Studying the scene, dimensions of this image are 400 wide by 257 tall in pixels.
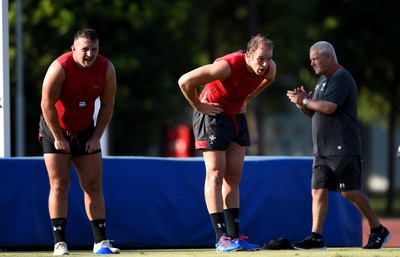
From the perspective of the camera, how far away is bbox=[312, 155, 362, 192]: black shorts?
10.8 m

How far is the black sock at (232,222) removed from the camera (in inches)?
410

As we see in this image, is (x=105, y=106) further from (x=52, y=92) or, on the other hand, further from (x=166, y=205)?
(x=166, y=205)

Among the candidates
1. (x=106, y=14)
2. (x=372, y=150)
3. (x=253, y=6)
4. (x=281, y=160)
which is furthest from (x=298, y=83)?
(x=281, y=160)

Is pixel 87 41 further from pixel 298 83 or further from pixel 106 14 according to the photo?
pixel 298 83

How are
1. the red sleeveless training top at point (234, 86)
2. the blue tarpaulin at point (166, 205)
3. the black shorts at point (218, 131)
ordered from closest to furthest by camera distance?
1. the red sleeveless training top at point (234, 86)
2. the black shorts at point (218, 131)
3. the blue tarpaulin at point (166, 205)

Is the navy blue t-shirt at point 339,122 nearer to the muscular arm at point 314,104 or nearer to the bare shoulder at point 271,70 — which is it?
the muscular arm at point 314,104

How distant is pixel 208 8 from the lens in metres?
38.2

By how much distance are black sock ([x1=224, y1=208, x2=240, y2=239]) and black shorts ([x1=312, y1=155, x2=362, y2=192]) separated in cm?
97

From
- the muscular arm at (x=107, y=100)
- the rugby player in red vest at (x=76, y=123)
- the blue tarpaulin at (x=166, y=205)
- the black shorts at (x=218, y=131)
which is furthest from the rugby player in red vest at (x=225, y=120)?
the blue tarpaulin at (x=166, y=205)

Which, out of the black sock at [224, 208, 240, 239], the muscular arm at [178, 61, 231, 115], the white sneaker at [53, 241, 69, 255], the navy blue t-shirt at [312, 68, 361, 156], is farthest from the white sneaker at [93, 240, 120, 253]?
the navy blue t-shirt at [312, 68, 361, 156]

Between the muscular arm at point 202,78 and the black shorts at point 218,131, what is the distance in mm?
114

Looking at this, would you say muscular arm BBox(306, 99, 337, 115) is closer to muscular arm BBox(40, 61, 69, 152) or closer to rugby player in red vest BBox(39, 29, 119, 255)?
rugby player in red vest BBox(39, 29, 119, 255)

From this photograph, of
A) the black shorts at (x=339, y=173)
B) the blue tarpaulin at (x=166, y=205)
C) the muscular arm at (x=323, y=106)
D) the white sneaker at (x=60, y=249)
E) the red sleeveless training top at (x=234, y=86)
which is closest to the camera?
the white sneaker at (x=60, y=249)

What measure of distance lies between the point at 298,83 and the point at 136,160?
24922mm
